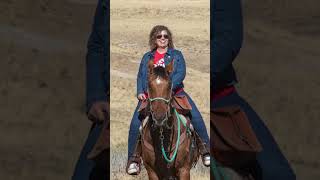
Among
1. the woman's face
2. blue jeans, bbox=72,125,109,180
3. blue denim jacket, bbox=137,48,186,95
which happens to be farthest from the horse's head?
blue jeans, bbox=72,125,109,180

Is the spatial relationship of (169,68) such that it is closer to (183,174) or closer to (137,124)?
(137,124)

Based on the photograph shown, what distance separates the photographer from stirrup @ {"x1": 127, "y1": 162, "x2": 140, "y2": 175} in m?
7.32

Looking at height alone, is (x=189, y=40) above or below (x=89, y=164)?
above

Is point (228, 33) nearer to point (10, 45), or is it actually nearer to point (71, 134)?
point (71, 134)

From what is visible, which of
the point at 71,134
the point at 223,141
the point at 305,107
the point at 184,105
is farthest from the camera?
the point at 305,107

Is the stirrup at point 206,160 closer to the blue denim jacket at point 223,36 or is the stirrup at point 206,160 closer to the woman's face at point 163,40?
the blue denim jacket at point 223,36

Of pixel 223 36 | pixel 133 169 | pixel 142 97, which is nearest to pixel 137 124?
pixel 142 97

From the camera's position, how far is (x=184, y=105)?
23.8 ft

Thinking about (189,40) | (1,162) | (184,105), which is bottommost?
(1,162)

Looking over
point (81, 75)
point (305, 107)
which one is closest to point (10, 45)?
point (81, 75)

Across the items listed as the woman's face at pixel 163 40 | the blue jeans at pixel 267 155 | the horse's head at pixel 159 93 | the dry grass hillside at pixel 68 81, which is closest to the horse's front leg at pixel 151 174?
the horse's head at pixel 159 93

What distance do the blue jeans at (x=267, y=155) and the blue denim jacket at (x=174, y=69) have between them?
800 mm

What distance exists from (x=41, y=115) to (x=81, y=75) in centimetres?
119

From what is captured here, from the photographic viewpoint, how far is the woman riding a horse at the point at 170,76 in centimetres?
720
